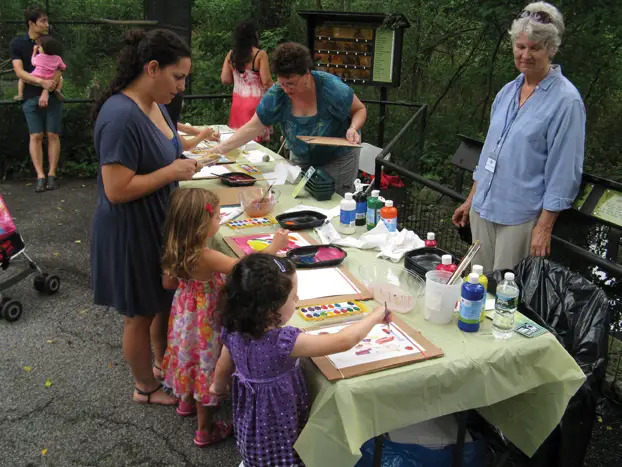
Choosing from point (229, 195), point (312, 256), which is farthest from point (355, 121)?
point (312, 256)

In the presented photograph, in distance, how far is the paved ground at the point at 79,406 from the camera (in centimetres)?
275

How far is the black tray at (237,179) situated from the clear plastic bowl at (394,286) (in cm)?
149

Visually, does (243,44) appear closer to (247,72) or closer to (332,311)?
(247,72)

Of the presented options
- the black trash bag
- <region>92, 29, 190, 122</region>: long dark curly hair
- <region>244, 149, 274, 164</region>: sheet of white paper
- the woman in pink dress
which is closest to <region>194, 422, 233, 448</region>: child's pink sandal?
the black trash bag

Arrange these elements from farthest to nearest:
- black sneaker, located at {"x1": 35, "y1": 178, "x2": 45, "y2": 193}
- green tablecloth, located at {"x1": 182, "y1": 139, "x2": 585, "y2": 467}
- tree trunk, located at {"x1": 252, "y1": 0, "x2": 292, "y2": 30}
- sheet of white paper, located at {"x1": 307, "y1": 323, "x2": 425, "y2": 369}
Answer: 1. tree trunk, located at {"x1": 252, "y1": 0, "x2": 292, "y2": 30}
2. black sneaker, located at {"x1": 35, "y1": 178, "x2": 45, "y2": 193}
3. sheet of white paper, located at {"x1": 307, "y1": 323, "x2": 425, "y2": 369}
4. green tablecloth, located at {"x1": 182, "y1": 139, "x2": 585, "y2": 467}

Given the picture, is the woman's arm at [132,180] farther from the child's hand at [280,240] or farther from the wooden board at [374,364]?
the wooden board at [374,364]

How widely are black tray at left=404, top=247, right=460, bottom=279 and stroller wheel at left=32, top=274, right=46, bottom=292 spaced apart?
279 centimetres

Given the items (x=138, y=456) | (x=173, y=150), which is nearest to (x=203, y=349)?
(x=138, y=456)

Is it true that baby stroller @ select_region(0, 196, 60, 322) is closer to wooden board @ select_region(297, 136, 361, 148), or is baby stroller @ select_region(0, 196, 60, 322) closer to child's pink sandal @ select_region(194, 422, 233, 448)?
child's pink sandal @ select_region(194, 422, 233, 448)

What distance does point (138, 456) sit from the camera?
2.74m

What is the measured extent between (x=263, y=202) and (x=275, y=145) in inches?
172

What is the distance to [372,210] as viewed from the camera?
3.10 metres

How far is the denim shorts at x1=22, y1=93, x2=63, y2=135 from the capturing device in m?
A: 6.36

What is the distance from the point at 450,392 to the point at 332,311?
0.54 metres
